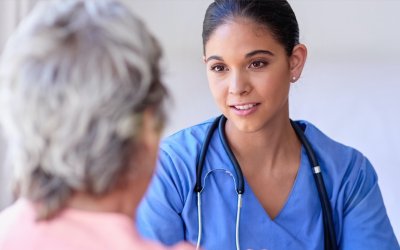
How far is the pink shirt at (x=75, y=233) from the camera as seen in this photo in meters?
0.50

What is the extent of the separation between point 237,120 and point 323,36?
79 centimetres

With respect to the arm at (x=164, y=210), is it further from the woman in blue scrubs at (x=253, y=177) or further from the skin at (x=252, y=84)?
the skin at (x=252, y=84)

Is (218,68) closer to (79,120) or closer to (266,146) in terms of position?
(266,146)

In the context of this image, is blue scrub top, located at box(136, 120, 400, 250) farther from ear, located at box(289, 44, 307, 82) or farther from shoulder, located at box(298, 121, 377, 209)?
ear, located at box(289, 44, 307, 82)

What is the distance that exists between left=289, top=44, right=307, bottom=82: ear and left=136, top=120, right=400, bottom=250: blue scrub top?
19 centimetres

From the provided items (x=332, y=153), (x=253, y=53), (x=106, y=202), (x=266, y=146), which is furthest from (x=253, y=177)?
(x=106, y=202)

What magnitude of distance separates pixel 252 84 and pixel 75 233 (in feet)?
2.04

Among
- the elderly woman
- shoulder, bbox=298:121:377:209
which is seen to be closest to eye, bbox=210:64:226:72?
shoulder, bbox=298:121:377:209

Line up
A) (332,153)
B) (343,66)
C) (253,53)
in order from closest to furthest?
(253,53) → (332,153) → (343,66)

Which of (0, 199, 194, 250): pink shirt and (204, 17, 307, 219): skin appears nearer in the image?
(0, 199, 194, 250): pink shirt

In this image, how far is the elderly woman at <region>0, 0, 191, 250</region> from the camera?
0.48 m

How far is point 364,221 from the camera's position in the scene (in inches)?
43.1

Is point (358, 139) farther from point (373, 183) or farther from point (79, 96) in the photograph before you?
point (79, 96)

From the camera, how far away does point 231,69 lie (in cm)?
105
